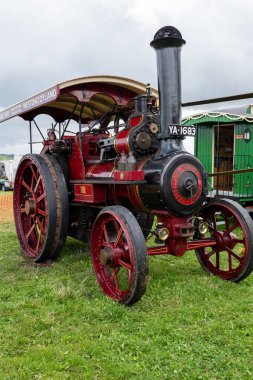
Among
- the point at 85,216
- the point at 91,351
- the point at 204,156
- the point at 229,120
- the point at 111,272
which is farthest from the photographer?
the point at 204,156

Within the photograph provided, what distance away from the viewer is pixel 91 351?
2705 mm

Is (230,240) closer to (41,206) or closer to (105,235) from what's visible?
(105,235)

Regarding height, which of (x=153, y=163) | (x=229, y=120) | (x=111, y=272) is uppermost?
(x=229, y=120)

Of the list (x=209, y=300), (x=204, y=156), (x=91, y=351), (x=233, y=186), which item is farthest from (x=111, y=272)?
(x=204, y=156)

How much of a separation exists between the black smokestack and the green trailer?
3959 millimetres

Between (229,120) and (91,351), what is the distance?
6.48 meters

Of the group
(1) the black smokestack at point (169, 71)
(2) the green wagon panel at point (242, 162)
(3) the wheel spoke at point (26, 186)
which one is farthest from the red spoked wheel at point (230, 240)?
(2) the green wagon panel at point (242, 162)

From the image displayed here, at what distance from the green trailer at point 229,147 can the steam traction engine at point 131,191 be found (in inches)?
127

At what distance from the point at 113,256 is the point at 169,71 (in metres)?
1.74

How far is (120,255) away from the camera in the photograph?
11.6ft

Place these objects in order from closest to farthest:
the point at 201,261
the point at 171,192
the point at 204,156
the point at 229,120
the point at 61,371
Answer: the point at 61,371, the point at 171,192, the point at 201,261, the point at 229,120, the point at 204,156

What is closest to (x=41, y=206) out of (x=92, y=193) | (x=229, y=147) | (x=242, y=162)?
(x=92, y=193)

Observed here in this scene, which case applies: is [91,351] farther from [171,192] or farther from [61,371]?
[171,192]

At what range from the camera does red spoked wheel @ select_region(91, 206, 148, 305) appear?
3.25 meters
